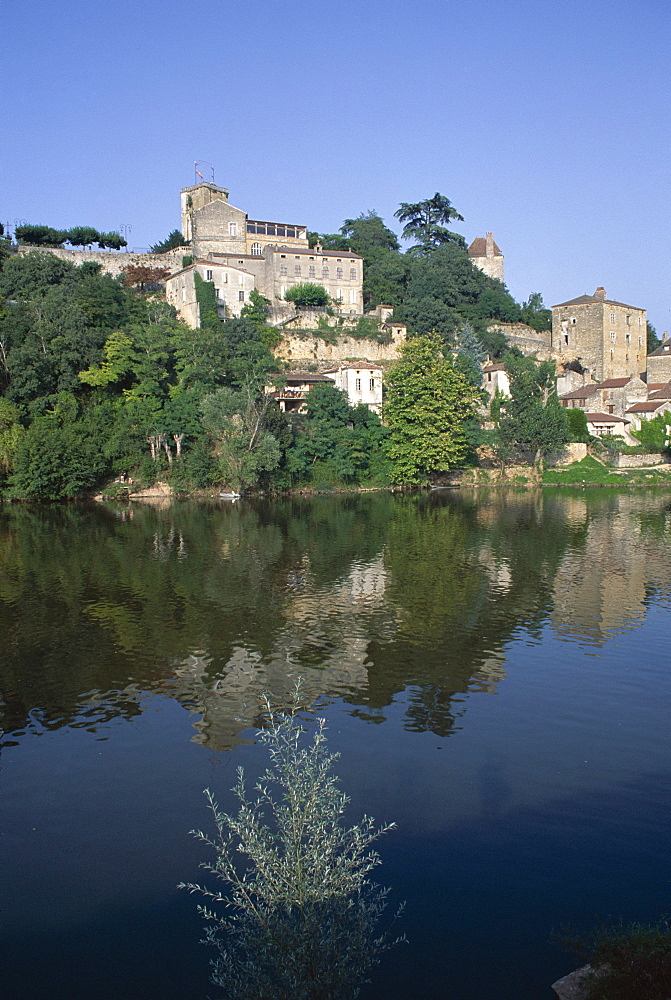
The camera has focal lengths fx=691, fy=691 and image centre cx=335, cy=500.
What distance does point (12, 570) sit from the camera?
84.7ft

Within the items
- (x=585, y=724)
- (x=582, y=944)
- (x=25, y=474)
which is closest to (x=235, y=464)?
(x=25, y=474)

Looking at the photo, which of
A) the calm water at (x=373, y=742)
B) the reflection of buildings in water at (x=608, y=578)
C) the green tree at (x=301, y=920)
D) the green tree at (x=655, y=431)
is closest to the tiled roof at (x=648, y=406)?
the green tree at (x=655, y=431)

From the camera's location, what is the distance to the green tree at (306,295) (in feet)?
221

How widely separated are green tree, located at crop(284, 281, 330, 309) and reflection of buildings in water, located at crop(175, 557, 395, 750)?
51.9 m

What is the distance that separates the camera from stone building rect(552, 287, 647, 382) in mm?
74312

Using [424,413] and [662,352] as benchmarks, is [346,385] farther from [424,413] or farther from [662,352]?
[662,352]

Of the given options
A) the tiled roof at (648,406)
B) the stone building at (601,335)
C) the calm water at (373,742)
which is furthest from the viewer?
the stone building at (601,335)

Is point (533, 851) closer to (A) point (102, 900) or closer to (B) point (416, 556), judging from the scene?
(A) point (102, 900)

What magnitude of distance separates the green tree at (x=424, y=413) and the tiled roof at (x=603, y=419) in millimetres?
14144

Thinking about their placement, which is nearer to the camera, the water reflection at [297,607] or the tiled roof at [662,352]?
the water reflection at [297,607]

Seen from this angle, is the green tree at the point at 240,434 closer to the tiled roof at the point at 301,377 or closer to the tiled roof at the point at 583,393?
the tiled roof at the point at 301,377

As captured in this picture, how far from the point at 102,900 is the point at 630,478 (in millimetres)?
55886

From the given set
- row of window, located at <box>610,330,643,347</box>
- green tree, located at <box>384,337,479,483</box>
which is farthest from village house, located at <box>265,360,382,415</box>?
row of window, located at <box>610,330,643,347</box>

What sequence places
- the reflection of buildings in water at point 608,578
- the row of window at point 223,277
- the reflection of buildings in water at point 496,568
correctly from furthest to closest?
the row of window at point 223,277, the reflection of buildings in water at point 496,568, the reflection of buildings in water at point 608,578
